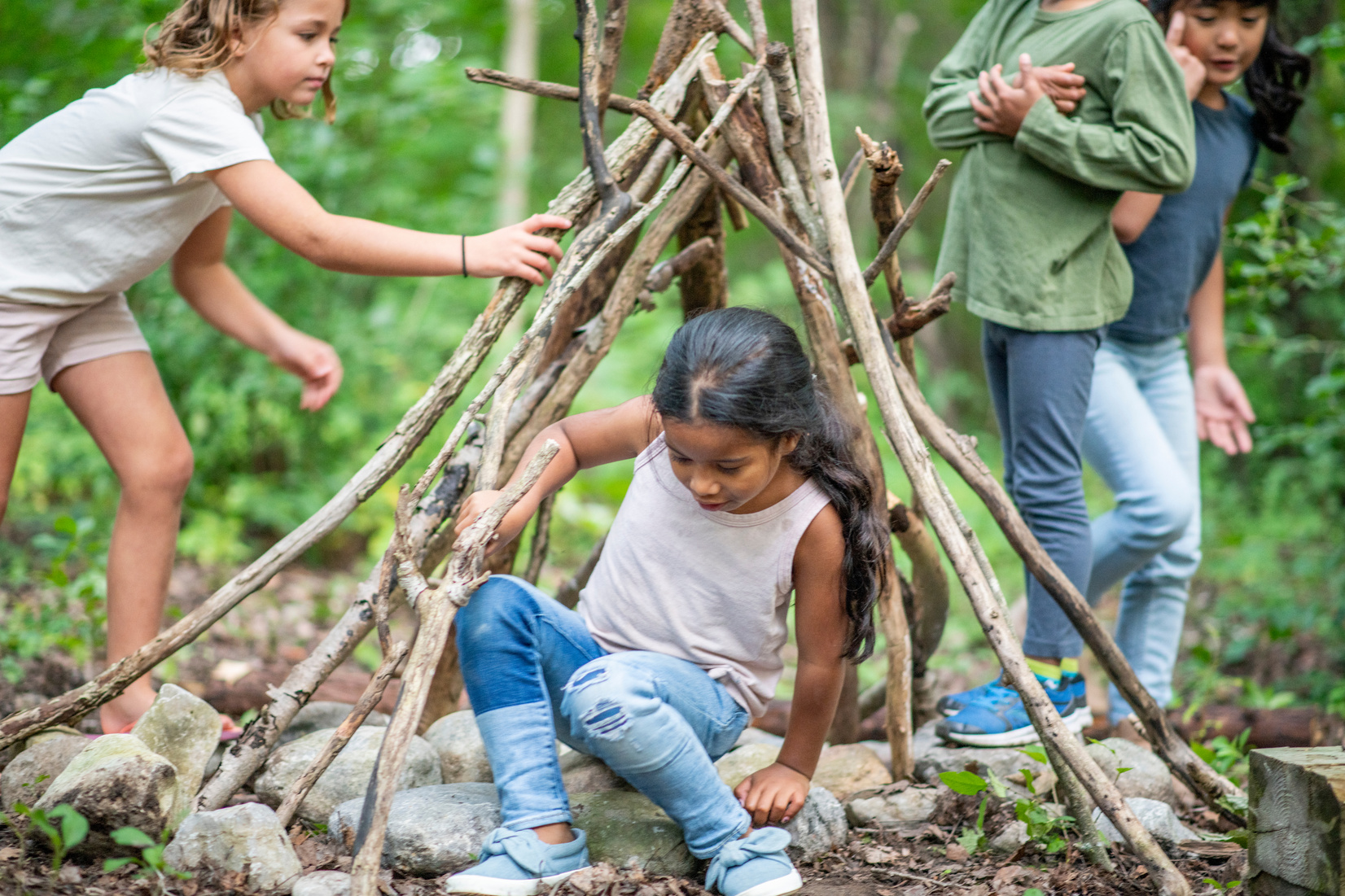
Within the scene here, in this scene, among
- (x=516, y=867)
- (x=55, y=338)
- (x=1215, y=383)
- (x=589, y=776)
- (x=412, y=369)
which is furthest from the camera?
(x=412, y=369)

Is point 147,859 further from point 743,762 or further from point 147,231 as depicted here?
point 147,231

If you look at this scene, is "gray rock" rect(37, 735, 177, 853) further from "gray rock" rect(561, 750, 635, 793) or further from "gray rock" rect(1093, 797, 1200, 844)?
"gray rock" rect(1093, 797, 1200, 844)

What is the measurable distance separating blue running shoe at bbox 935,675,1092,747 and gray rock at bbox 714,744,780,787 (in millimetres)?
461

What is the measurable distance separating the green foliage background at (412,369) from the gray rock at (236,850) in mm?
1640

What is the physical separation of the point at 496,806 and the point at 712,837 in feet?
1.36

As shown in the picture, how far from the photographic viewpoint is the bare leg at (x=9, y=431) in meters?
2.24

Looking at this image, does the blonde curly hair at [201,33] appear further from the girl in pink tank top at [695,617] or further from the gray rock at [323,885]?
the gray rock at [323,885]

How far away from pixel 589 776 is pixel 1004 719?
100 centimetres

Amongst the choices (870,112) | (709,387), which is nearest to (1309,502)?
(870,112)

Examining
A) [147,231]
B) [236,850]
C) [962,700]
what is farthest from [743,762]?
[147,231]

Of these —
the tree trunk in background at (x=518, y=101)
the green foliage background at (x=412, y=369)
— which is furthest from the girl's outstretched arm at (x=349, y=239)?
the tree trunk in background at (x=518, y=101)

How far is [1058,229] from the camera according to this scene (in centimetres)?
249

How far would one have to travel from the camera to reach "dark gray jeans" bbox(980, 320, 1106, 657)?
8.12ft

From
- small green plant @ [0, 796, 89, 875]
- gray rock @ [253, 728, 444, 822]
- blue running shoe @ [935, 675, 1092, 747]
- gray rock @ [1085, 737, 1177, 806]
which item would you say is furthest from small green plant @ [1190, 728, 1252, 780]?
small green plant @ [0, 796, 89, 875]
